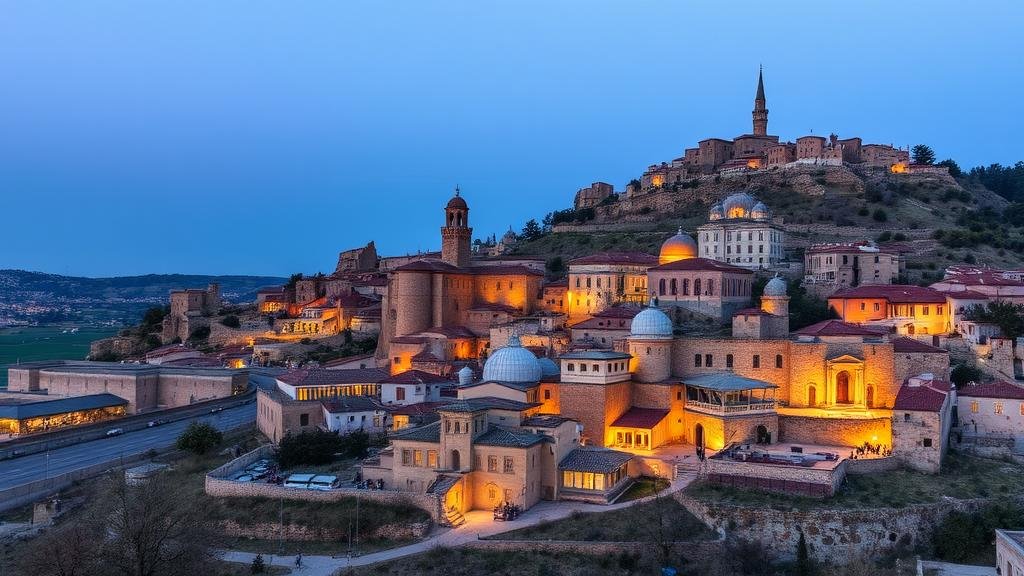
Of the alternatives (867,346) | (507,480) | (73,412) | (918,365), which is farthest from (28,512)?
(918,365)

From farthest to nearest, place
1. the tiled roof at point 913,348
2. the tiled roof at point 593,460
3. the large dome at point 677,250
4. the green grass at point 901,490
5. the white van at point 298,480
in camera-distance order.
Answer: the large dome at point 677,250 → the tiled roof at point 913,348 → the white van at point 298,480 → the tiled roof at point 593,460 → the green grass at point 901,490

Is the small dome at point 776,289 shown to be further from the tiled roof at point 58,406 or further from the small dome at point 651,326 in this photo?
the tiled roof at point 58,406

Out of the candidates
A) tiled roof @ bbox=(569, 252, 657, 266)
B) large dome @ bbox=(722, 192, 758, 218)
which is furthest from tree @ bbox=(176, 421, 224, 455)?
large dome @ bbox=(722, 192, 758, 218)

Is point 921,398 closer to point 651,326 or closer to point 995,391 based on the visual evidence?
point 995,391

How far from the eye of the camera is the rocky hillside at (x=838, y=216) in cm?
6406

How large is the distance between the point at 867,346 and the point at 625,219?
51523 millimetres

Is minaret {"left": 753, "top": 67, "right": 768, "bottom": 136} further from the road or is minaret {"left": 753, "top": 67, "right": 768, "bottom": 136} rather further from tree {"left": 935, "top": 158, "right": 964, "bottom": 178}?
the road

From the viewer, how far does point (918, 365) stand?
36938 mm

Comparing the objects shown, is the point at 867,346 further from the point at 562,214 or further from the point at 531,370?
the point at 562,214

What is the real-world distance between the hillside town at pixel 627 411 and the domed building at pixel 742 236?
0.20 metres

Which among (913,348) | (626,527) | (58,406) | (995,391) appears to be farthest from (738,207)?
(58,406)

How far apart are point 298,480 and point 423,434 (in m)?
5.63

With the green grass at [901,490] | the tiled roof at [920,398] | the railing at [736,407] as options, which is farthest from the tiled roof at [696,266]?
the green grass at [901,490]

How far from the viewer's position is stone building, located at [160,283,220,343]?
76.8 meters
